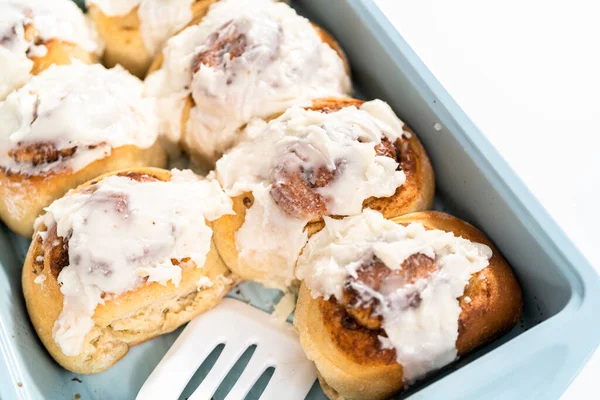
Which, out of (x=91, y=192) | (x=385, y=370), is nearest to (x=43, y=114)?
(x=91, y=192)

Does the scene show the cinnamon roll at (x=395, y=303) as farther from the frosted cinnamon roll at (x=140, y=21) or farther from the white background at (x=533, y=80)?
the frosted cinnamon roll at (x=140, y=21)

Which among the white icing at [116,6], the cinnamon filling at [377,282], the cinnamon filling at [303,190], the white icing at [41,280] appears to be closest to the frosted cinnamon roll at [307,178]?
the cinnamon filling at [303,190]

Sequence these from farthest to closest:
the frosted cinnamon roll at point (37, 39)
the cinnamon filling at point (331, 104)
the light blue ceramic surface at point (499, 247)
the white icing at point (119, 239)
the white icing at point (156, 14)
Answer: the white icing at point (156, 14)
the frosted cinnamon roll at point (37, 39)
the cinnamon filling at point (331, 104)
the white icing at point (119, 239)
the light blue ceramic surface at point (499, 247)

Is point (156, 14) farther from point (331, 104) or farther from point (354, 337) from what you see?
point (354, 337)

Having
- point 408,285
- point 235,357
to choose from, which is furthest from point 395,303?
point 235,357

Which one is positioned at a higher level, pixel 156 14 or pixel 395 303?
pixel 395 303

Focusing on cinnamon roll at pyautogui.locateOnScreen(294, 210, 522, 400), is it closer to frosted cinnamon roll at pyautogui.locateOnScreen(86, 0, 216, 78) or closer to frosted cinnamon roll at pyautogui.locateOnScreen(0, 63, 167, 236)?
frosted cinnamon roll at pyautogui.locateOnScreen(0, 63, 167, 236)

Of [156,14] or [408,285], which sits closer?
[408,285]
